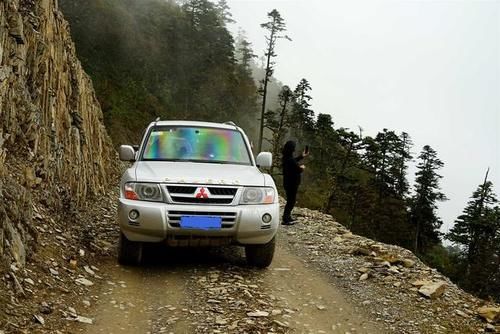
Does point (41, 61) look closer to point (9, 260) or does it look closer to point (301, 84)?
point (9, 260)

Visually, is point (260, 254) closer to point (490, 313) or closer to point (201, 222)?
point (201, 222)

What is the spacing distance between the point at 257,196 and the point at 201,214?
2.78 ft

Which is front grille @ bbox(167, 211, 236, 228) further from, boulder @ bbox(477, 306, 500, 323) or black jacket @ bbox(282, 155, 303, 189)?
black jacket @ bbox(282, 155, 303, 189)

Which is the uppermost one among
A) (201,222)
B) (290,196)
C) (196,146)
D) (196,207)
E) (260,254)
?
(196,146)

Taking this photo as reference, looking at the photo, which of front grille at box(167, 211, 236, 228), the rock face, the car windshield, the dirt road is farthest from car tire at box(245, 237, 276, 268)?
the rock face

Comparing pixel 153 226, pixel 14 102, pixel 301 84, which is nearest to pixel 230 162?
pixel 153 226

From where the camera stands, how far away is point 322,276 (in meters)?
7.20

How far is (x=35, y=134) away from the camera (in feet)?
24.6

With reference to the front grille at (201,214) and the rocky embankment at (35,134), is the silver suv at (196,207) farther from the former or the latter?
the rocky embankment at (35,134)

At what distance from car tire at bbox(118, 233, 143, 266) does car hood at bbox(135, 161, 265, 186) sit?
0.94 meters

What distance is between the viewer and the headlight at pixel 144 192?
596 cm

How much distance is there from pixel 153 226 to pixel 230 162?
1819 mm

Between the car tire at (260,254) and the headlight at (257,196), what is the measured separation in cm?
70

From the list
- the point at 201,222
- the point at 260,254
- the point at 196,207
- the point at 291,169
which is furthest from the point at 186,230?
the point at 291,169
